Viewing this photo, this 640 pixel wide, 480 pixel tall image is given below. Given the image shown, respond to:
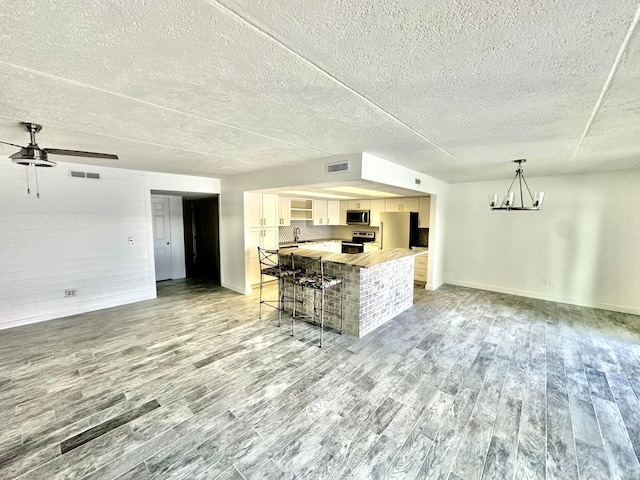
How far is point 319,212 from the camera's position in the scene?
7.49 m

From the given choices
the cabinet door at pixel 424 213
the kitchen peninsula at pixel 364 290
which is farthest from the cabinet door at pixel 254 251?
the cabinet door at pixel 424 213

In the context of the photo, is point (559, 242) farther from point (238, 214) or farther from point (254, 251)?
point (238, 214)

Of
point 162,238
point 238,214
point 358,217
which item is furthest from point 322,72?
point 162,238

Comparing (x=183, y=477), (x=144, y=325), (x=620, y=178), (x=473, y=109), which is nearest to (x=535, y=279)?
(x=620, y=178)

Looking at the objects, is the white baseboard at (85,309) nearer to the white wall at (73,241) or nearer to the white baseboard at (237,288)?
the white wall at (73,241)

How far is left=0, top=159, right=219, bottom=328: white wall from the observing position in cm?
388

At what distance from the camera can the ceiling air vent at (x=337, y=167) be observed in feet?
11.7

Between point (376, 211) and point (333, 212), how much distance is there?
1.30 m

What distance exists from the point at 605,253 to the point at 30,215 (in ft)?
30.9

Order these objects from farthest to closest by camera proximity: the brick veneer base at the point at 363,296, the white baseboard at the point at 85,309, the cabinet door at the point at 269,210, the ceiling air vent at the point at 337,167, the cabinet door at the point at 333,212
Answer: the cabinet door at the point at 333,212 < the cabinet door at the point at 269,210 < the white baseboard at the point at 85,309 < the brick veneer base at the point at 363,296 < the ceiling air vent at the point at 337,167

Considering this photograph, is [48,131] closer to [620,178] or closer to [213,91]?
[213,91]

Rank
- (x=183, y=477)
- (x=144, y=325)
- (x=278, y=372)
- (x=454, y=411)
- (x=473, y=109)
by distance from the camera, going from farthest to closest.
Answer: (x=144, y=325) → (x=278, y=372) → (x=454, y=411) → (x=473, y=109) → (x=183, y=477)

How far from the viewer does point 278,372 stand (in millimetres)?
2811

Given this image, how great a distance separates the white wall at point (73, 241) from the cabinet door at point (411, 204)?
16.6 ft
